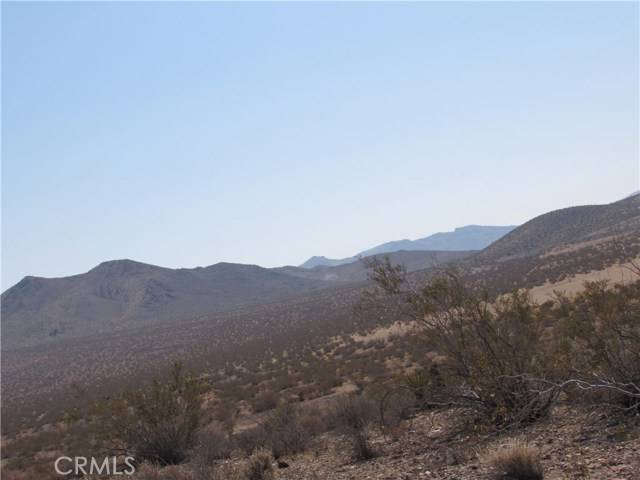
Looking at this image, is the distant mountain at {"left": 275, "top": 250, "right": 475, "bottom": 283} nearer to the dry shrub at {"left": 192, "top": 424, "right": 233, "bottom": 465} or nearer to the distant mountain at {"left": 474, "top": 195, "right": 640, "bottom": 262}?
the distant mountain at {"left": 474, "top": 195, "right": 640, "bottom": 262}

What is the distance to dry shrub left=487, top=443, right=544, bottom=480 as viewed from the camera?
6.67m

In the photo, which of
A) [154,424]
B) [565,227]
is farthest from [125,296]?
[154,424]

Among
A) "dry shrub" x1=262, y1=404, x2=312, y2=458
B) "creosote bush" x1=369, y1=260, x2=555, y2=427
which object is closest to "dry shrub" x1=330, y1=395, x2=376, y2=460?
"dry shrub" x1=262, y1=404, x2=312, y2=458

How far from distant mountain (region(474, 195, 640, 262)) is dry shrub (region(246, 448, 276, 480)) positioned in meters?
58.9

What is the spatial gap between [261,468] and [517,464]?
427cm

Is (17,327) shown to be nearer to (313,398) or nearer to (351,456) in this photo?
(313,398)

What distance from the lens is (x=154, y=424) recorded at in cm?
1250

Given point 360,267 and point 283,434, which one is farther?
point 360,267

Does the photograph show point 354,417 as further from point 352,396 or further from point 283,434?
point 352,396

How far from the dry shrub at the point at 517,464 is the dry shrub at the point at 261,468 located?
3648 millimetres

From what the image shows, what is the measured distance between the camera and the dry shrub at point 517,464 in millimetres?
6672

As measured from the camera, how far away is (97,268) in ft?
506

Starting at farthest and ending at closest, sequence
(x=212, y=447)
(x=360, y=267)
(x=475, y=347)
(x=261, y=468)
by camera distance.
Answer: (x=360, y=267) → (x=212, y=447) → (x=475, y=347) → (x=261, y=468)

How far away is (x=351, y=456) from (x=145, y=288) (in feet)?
430
